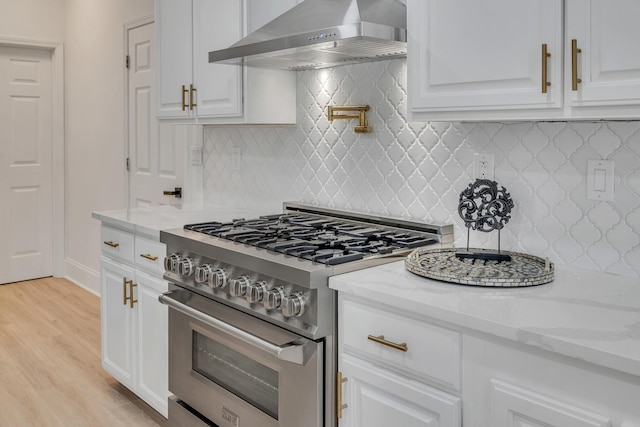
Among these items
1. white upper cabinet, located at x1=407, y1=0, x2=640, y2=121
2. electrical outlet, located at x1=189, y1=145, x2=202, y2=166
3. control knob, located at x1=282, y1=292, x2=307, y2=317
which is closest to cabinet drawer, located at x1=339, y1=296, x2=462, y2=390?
control knob, located at x1=282, y1=292, x2=307, y2=317

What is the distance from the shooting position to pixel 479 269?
174 centimetres

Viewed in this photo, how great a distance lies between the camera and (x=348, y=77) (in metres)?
2.53

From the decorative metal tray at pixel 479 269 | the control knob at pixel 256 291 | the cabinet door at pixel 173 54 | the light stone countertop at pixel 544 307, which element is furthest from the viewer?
the cabinet door at pixel 173 54

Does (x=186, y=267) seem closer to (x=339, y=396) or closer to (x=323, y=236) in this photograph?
(x=323, y=236)

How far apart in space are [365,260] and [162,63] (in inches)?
70.2

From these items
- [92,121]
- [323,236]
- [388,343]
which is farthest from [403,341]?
[92,121]

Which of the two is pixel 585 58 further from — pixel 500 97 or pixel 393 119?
pixel 393 119

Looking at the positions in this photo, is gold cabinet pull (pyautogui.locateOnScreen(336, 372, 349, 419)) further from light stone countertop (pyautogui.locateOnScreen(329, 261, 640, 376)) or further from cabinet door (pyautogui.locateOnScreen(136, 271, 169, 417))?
cabinet door (pyautogui.locateOnScreen(136, 271, 169, 417))

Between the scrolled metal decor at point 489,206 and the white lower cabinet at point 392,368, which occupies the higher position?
the scrolled metal decor at point 489,206

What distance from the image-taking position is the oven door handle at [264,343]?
5.74 feet

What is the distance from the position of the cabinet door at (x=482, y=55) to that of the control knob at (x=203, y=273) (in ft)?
2.83

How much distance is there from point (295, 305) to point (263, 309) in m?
0.20

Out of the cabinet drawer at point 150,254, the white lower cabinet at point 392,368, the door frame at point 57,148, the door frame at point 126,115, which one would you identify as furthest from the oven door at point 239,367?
the door frame at point 57,148

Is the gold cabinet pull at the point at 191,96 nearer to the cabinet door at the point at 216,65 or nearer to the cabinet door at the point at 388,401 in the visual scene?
the cabinet door at the point at 216,65
